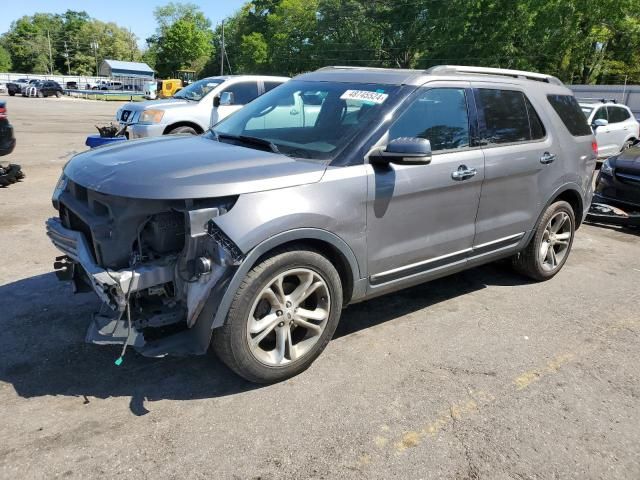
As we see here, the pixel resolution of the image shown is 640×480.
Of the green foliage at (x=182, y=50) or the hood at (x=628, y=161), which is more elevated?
the green foliage at (x=182, y=50)

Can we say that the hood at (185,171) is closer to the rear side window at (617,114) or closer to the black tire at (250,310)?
the black tire at (250,310)

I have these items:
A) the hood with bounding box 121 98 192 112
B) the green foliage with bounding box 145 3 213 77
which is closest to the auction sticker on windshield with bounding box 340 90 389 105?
the hood with bounding box 121 98 192 112

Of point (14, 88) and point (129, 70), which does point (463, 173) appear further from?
point (129, 70)

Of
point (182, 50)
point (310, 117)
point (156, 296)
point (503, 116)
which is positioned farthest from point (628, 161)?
point (182, 50)

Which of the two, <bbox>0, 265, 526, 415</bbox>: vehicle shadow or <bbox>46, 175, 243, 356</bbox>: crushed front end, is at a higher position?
<bbox>46, 175, 243, 356</bbox>: crushed front end

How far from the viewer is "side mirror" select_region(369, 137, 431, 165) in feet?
10.9

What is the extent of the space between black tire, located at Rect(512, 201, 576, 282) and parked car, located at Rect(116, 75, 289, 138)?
6.44m

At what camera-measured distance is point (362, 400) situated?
3.15m

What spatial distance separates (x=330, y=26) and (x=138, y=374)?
2501 inches

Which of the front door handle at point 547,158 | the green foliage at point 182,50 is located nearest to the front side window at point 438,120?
the front door handle at point 547,158

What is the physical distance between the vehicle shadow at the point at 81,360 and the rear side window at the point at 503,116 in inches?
61.4

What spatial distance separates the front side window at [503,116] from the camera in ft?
13.9

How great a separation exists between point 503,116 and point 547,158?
0.64 m

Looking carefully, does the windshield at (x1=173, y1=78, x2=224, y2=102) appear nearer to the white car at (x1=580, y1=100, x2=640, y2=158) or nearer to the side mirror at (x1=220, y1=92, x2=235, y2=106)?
the side mirror at (x1=220, y1=92, x2=235, y2=106)
